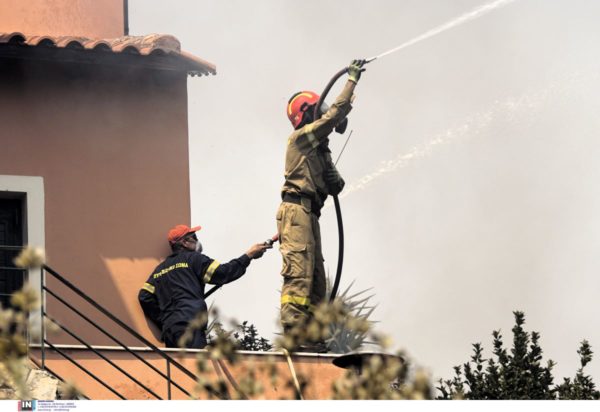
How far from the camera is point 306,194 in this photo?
15.3 m

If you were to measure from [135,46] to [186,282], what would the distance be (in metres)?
2.47

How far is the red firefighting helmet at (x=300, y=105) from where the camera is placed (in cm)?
1541

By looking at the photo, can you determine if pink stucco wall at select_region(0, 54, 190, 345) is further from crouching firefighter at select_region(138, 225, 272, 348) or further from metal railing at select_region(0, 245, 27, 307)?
crouching firefighter at select_region(138, 225, 272, 348)

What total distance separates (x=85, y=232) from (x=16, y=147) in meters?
1.01

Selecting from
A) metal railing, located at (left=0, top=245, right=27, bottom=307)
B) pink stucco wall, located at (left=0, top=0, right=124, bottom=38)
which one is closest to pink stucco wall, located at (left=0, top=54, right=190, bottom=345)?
metal railing, located at (left=0, top=245, right=27, bottom=307)

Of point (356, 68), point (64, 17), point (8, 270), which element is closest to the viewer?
point (356, 68)

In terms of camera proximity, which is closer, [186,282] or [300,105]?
[186,282]

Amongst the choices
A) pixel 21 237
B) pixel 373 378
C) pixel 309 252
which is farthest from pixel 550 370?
pixel 373 378

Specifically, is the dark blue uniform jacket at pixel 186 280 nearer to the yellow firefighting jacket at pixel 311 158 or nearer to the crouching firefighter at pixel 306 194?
the crouching firefighter at pixel 306 194

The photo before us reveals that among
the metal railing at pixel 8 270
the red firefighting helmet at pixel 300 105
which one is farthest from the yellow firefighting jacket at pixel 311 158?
the metal railing at pixel 8 270

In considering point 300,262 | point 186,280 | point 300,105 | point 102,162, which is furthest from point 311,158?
point 102,162

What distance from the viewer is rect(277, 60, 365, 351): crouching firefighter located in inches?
589

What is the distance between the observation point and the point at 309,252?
1516cm

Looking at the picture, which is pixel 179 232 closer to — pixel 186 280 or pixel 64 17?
pixel 186 280
